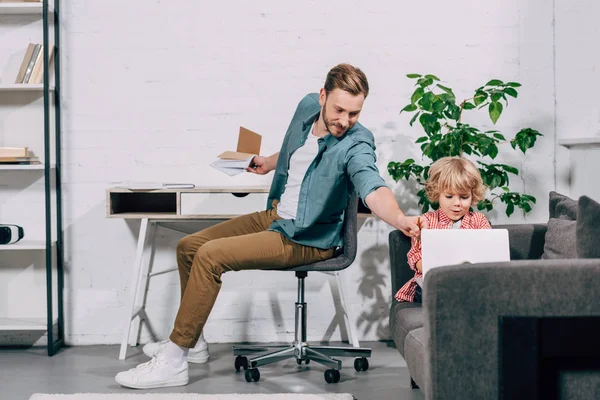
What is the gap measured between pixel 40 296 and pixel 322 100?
6.11ft

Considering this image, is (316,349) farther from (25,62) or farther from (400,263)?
(25,62)

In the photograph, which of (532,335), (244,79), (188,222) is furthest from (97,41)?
(532,335)

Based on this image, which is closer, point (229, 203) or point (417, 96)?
point (417, 96)

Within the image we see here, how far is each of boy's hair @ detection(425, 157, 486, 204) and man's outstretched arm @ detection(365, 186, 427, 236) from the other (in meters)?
0.42

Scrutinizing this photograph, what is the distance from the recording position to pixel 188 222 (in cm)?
394

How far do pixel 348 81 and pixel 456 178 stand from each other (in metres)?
0.55

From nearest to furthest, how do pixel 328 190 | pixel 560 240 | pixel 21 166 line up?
pixel 560 240 → pixel 328 190 → pixel 21 166

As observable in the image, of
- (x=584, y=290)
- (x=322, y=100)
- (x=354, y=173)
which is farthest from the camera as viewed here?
(x=322, y=100)

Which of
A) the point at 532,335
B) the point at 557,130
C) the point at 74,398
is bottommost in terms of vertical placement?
the point at 74,398

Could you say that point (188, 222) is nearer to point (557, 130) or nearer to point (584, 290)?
point (557, 130)

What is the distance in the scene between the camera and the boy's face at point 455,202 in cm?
292

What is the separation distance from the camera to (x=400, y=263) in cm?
301

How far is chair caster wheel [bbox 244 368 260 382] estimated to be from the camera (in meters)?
3.14

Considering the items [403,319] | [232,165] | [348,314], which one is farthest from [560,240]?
[232,165]
